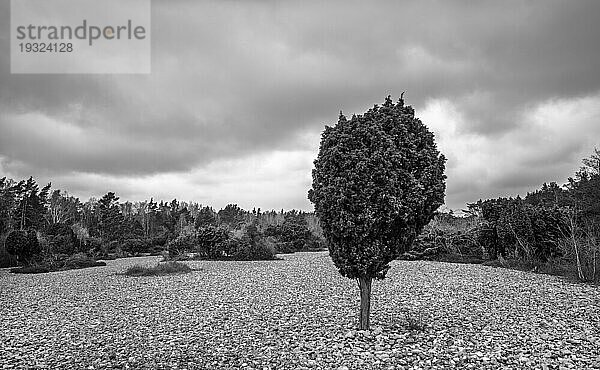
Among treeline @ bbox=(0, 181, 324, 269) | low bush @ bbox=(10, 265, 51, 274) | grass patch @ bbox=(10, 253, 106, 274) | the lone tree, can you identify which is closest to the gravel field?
the lone tree

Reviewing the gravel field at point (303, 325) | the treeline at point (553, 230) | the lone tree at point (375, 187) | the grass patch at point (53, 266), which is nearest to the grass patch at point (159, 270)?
the gravel field at point (303, 325)

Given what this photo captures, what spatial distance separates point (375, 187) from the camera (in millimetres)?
9031

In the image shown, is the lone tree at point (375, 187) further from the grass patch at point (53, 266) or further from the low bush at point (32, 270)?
the grass patch at point (53, 266)

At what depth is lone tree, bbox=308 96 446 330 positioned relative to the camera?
9.04m

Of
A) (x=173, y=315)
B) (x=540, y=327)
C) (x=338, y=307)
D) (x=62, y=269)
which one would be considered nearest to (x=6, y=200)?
(x=62, y=269)

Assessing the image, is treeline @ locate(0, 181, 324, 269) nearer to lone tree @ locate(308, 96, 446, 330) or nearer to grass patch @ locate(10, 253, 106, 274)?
grass patch @ locate(10, 253, 106, 274)

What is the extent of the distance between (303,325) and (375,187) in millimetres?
4176

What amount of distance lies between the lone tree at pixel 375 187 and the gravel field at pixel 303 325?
178 cm

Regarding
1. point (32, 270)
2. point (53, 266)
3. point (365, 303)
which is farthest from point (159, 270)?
point (365, 303)

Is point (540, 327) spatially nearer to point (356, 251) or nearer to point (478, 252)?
point (356, 251)

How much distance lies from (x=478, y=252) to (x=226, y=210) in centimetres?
7817

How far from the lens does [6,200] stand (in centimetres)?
5206

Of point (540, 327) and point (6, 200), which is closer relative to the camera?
point (540, 327)

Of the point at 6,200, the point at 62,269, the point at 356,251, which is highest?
the point at 6,200
